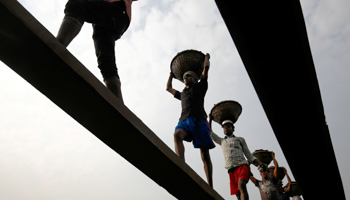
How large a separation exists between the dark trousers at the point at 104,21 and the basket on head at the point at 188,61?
1.79 m

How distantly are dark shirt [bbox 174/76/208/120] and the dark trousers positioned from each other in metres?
1.78

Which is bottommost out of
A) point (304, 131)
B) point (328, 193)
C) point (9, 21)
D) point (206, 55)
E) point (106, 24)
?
point (328, 193)

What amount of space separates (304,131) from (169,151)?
88 centimetres

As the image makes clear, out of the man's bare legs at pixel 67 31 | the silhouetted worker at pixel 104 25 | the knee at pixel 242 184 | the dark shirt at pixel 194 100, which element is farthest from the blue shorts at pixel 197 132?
the man's bare legs at pixel 67 31

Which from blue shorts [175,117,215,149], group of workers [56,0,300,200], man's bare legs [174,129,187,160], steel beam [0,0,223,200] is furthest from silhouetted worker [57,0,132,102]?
blue shorts [175,117,215,149]

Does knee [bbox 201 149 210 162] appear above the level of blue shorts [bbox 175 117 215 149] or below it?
below

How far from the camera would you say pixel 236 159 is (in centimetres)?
471

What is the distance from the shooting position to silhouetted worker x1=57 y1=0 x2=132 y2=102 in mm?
1787

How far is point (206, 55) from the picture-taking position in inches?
159

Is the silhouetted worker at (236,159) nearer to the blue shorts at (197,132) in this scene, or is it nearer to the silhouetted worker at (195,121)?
the silhouetted worker at (195,121)

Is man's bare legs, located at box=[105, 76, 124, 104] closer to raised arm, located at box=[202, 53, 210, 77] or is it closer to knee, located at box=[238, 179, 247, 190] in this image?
raised arm, located at box=[202, 53, 210, 77]

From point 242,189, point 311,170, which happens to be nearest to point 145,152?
point 311,170

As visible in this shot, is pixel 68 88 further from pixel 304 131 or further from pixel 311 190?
pixel 311 190

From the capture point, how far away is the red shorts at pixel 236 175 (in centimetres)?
442
